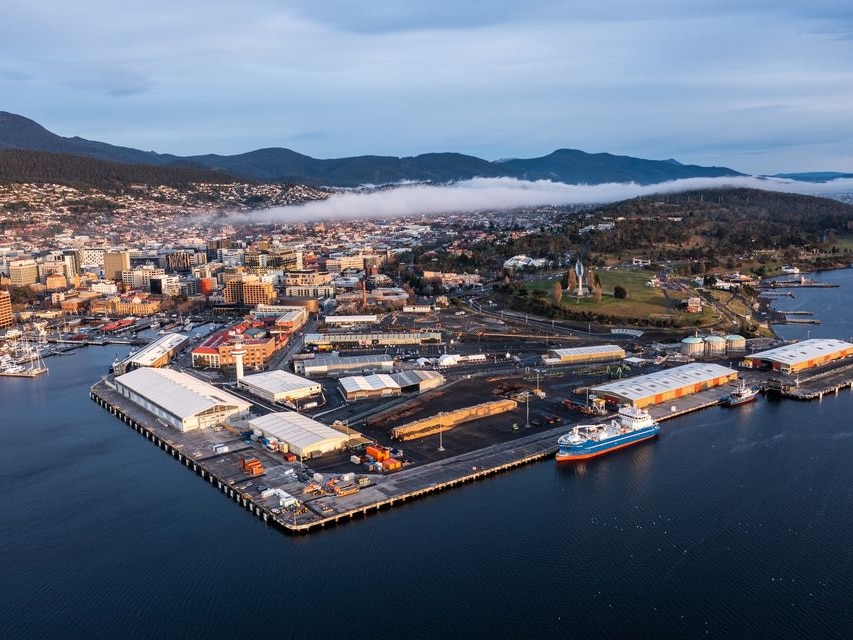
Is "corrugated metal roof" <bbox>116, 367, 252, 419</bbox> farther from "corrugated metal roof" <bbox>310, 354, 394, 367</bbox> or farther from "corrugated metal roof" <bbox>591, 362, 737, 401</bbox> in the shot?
"corrugated metal roof" <bbox>591, 362, 737, 401</bbox>

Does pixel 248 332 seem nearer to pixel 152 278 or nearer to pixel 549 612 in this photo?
pixel 152 278

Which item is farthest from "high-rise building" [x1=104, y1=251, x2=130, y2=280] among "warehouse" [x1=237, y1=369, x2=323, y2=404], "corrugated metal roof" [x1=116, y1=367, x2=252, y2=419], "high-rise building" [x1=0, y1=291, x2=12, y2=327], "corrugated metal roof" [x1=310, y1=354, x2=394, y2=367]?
"warehouse" [x1=237, y1=369, x2=323, y2=404]

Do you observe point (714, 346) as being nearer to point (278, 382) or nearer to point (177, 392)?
point (278, 382)

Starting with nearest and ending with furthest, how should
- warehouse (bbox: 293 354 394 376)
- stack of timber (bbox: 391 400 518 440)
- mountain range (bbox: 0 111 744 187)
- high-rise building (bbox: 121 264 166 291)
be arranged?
stack of timber (bbox: 391 400 518 440) < warehouse (bbox: 293 354 394 376) < high-rise building (bbox: 121 264 166 291) < mountain range (bbox: 0 111 744 187)

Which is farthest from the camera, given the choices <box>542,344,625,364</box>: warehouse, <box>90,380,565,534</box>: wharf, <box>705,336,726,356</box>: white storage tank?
<box>705,336,726,356</box>: white storage tank

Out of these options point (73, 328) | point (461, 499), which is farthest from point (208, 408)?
point (73, 328)
